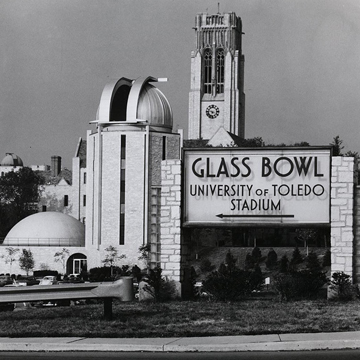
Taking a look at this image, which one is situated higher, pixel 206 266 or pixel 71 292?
Answer: pixel 71 292

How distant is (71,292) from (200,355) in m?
4.61

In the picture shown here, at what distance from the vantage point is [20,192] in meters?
126

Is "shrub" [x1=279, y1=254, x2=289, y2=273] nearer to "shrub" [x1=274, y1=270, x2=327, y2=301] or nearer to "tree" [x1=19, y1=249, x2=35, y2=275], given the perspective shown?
"tree" [x1=19, y1=249, x2=35, y2=275]

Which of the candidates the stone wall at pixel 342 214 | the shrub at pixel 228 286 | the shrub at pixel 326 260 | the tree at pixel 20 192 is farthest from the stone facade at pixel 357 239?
the tree at pixel 20 192

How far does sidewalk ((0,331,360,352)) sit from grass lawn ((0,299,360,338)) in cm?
66

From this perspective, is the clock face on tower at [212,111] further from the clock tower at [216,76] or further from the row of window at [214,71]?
the row of window at [214,71]

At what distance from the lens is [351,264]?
998 inches

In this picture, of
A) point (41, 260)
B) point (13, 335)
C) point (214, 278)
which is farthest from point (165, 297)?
point (41, 260)

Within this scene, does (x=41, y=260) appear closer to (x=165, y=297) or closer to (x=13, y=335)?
(x=165, y=297)

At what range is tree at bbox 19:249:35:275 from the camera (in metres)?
81.6

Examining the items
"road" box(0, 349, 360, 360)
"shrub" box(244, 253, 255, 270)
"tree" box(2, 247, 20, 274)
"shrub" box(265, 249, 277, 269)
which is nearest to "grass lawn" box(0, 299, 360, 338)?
"road" box(0, 349, 360, 360)

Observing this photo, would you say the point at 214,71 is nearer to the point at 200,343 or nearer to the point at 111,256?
the point at 111,256

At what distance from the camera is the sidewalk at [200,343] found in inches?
624

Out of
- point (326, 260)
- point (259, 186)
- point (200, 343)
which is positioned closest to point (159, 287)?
point (259, 186)
